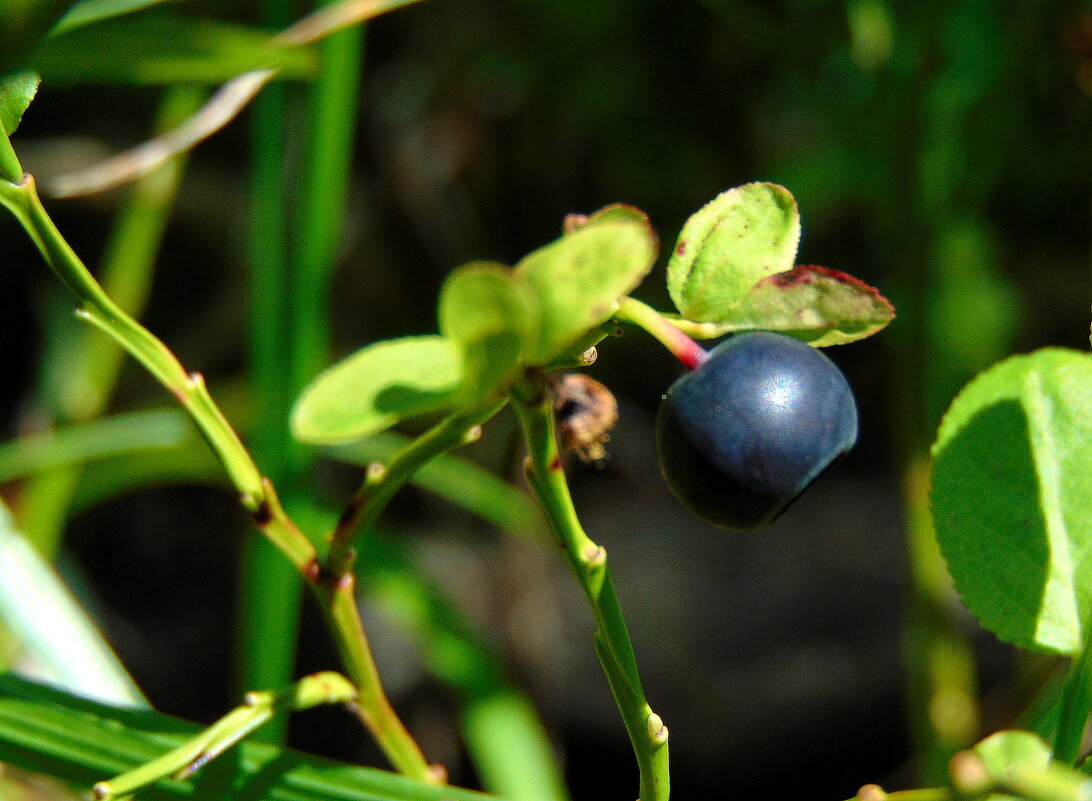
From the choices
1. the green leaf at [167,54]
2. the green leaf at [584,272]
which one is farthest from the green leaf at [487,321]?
the green leaf at [167,54]

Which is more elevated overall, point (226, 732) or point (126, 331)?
point (126, 331)

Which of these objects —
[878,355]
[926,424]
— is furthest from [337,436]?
[878,355]

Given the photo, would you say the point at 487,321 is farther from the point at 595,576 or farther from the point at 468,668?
the point at 468,668

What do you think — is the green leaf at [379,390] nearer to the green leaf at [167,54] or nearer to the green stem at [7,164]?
the green stem at [7,164]

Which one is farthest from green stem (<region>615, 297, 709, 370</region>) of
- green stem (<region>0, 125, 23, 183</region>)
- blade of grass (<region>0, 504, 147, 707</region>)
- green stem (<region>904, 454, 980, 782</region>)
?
green stem (<region>904, 454, 980, 782</region>)

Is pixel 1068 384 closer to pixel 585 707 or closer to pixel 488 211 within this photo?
pixel 585 707

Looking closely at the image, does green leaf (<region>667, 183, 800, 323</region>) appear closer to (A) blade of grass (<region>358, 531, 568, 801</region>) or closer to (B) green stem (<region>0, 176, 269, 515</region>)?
(B) green stem (<region>0, 176, 269, 515</region>)

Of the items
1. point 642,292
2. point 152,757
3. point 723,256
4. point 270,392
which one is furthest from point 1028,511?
point 642,292
